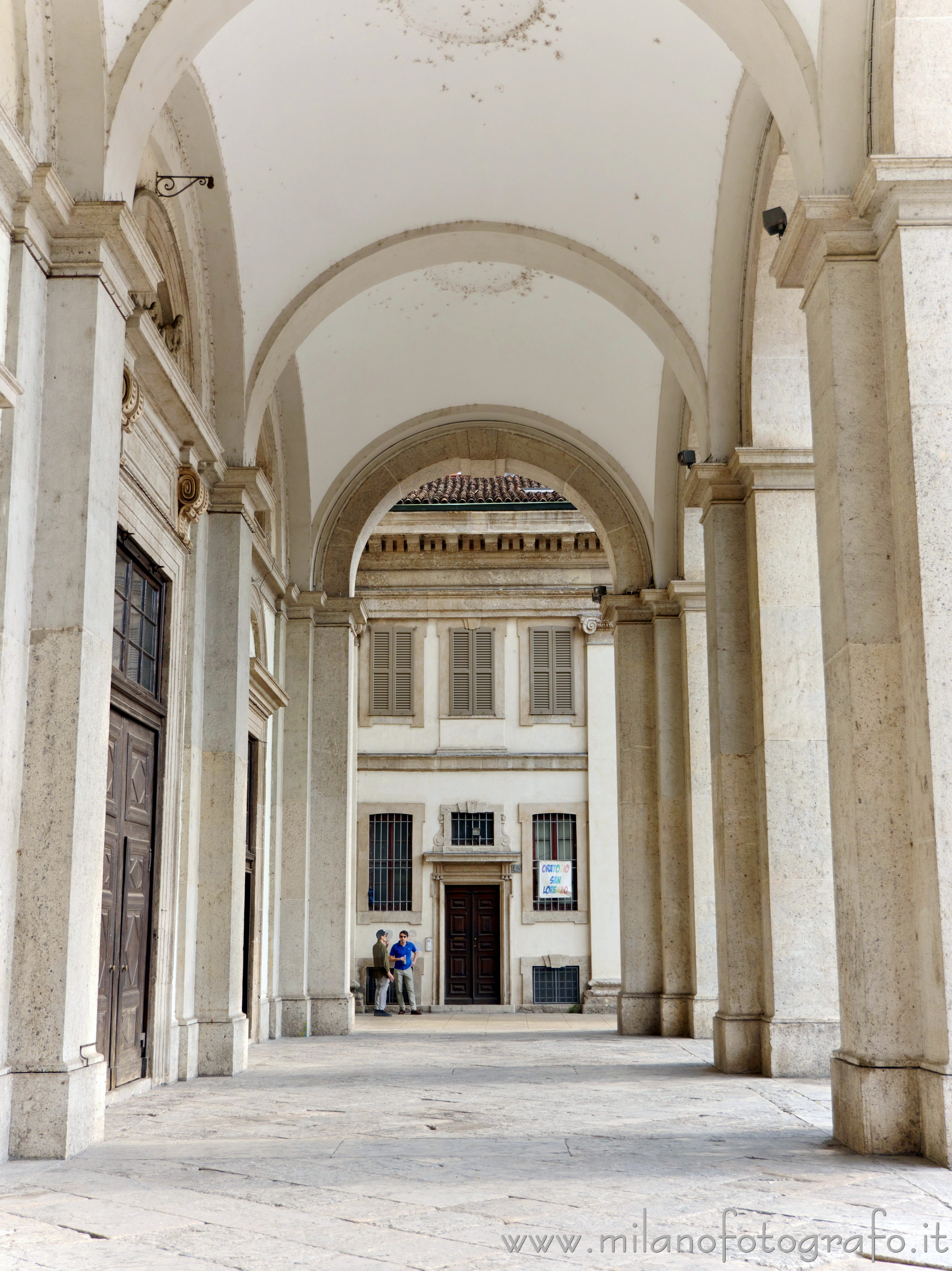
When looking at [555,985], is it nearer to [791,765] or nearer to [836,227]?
[791,765]

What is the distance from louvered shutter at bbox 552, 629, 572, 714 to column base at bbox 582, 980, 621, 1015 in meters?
5.13

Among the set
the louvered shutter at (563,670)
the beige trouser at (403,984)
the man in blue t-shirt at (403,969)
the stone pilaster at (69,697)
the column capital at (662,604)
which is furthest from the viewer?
the louvered shutter at (563,670)

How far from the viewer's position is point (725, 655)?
31.5ft

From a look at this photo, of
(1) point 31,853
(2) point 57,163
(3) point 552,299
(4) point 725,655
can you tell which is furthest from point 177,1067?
(3) point 552,299

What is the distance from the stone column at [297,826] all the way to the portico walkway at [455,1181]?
5004mm

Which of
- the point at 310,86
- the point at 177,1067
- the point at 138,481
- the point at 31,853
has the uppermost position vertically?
the point at 310,86

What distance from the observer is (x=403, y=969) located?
2158 centimetres

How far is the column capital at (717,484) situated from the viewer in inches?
383

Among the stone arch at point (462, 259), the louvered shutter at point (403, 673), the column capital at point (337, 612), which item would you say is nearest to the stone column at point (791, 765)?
the stone arch at point (462, 259)

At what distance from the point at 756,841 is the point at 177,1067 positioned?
4.51 meters

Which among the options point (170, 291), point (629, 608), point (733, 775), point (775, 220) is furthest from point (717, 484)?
point (629, 608)

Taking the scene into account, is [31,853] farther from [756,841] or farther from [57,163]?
[756,841]

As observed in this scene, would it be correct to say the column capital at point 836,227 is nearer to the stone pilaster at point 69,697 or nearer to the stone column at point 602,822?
the stone pilaster at point 69,697

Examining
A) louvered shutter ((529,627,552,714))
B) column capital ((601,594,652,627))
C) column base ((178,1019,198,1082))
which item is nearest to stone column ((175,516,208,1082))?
column base ((178,1019,198,1082))
